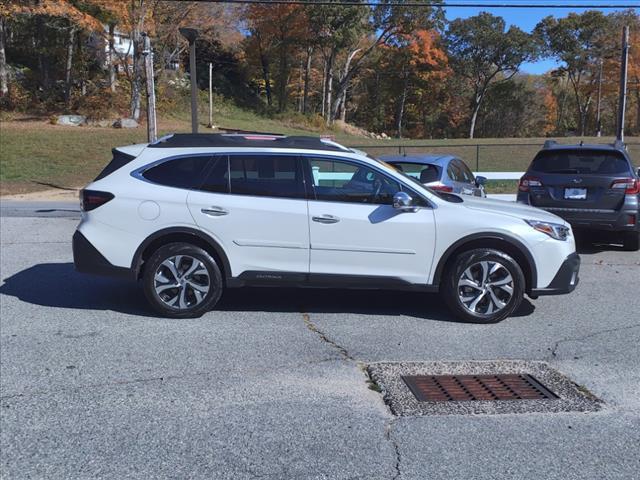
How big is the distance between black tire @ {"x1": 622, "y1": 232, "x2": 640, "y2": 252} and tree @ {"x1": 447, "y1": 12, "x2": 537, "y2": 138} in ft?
180

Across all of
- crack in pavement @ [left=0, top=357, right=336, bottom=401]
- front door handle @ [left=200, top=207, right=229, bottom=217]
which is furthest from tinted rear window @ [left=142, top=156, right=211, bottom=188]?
crack in pavement @ [left=0, top=357, right=336, bottom=401]

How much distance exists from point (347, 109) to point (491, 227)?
66738mm

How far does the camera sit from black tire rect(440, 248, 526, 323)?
5988 mm

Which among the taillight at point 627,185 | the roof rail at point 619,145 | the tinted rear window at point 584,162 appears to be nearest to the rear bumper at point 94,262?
the tinted rear window at point 584,162

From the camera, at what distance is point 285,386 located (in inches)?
178

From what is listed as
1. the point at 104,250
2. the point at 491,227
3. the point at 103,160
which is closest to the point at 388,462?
the point at 491,227

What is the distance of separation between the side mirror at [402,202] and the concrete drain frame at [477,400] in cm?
158

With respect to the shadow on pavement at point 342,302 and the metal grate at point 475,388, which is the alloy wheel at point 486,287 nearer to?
the shadow on pavement at point 342,302

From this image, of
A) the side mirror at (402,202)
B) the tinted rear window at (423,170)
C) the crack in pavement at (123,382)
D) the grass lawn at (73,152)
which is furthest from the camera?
the grass lawn at (73,152)

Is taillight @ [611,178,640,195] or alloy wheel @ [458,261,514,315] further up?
taillight @ [611,178,640,195]

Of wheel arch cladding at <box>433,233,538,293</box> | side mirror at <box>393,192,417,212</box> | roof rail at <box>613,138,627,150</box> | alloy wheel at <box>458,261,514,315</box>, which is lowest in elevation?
alloy wheel at <box>458,261,514,315</box>

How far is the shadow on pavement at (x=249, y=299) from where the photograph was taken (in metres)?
6.53

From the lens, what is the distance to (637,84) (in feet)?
214

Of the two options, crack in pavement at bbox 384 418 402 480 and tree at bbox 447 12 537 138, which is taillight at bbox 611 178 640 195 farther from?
tree at bbox 447 12 537 138
